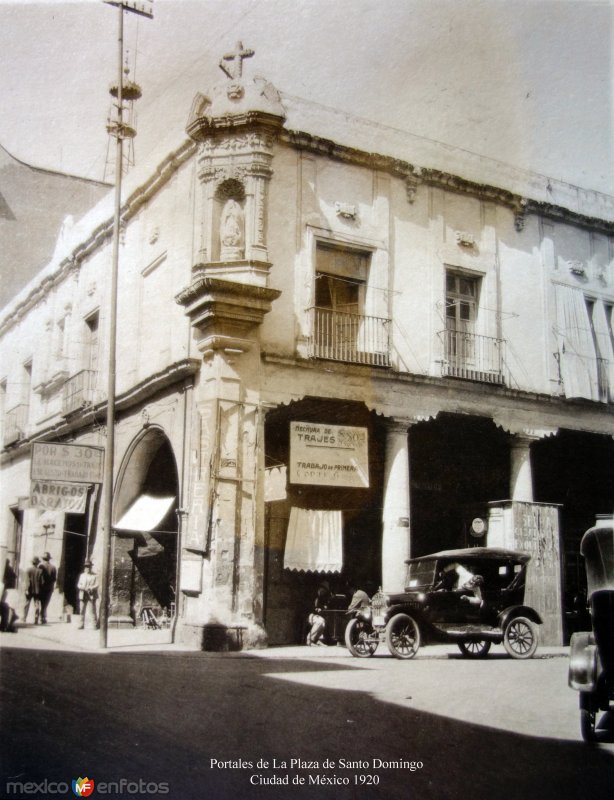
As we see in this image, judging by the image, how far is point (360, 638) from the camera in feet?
39.2

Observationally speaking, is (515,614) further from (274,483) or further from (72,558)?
(72,558)

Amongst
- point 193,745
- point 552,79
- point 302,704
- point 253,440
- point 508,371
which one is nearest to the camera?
point 193,745

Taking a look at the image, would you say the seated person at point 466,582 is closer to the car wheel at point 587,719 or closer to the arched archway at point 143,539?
the arched archway at point 143,539

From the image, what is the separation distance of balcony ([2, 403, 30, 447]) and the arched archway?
7.43 feet

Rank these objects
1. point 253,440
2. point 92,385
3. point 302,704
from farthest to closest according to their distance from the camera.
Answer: point 92,385, point 253,440, point 302,704

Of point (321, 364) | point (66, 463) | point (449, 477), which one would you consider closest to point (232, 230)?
point (321, 364)

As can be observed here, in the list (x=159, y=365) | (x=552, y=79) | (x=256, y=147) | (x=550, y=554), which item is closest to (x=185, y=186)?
(x=256, y=147)

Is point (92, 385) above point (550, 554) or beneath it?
above

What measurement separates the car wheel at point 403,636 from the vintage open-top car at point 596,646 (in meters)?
5.43

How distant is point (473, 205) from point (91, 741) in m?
12.2

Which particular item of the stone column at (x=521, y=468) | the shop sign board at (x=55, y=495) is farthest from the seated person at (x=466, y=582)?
the shop sign board at (x=55, y=495)

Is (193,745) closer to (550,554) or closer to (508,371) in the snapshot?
(550,554)

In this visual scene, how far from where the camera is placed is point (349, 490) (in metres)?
14.5

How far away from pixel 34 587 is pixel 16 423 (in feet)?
11.5
